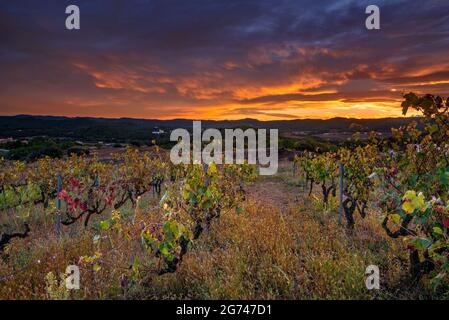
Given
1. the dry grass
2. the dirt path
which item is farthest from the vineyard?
the dirt path

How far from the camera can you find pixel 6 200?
11133mm

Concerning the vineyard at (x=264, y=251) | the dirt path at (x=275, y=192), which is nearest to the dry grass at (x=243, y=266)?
the vineyard at (x=264, y=251)

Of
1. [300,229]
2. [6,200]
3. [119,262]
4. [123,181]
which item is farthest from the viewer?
[6,200]

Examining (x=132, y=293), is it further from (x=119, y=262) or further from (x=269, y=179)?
(x=269, y=179)

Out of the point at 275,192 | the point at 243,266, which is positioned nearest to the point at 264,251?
the point at 243,266

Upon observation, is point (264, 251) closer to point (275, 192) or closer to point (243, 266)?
point (243, 266)

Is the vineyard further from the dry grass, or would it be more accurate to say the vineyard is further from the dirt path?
the dirt path

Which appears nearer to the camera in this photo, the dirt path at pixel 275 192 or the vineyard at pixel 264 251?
the vineyard at pixel 264 251

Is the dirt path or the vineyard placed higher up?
the vineyard

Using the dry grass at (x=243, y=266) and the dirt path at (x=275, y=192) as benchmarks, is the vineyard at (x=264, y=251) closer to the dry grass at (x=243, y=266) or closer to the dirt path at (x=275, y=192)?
the dry grass at (x=243, y=266)

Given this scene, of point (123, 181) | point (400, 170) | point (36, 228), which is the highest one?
point (400, 170)

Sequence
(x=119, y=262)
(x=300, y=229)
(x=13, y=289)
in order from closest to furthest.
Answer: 1. (x=13, y=289)
2. (x=119, y=262)
3. (x=300, y=229)

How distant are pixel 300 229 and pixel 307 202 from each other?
15.7 feet

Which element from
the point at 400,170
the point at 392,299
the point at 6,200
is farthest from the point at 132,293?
the point at 6,200
